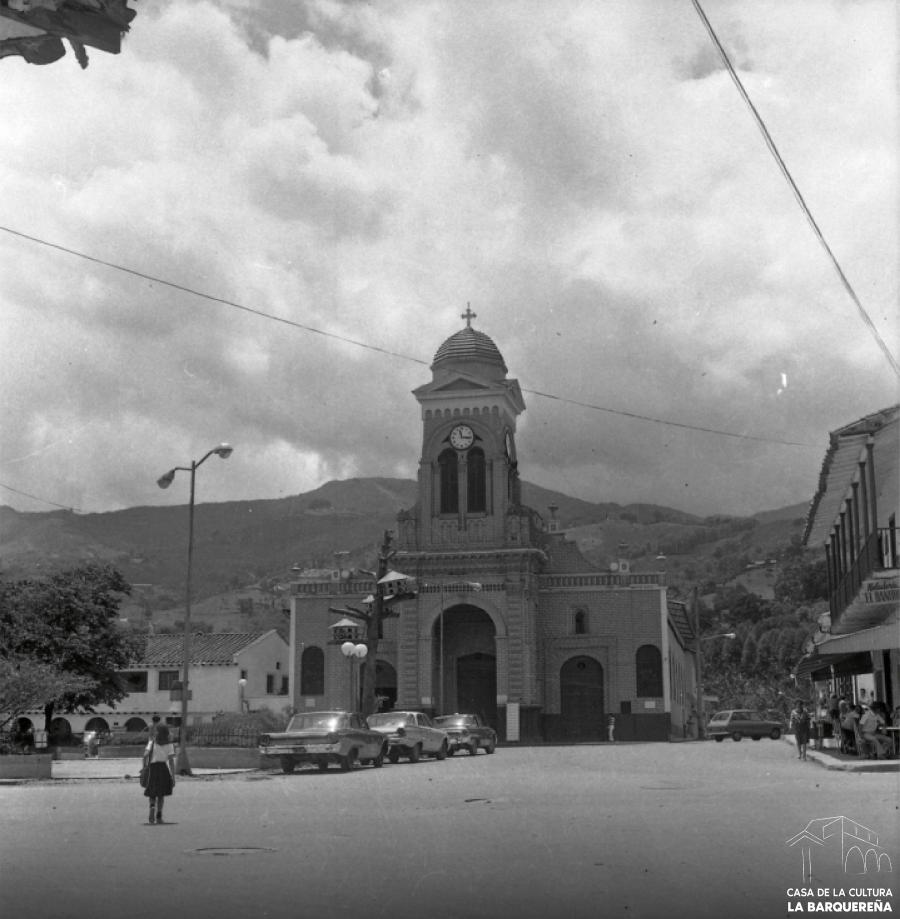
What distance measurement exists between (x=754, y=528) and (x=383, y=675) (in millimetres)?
111244

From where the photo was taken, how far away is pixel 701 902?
28.0 ft

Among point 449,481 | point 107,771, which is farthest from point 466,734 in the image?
point 449,481

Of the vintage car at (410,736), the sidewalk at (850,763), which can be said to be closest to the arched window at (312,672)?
the vintage car at (410,736)

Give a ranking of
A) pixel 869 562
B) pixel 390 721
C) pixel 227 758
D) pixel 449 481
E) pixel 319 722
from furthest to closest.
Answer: pixel 449 481, pixel 390 721, pixel 227 758, pixel 319 722, pixel 869 562

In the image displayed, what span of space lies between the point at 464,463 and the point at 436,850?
145 feet

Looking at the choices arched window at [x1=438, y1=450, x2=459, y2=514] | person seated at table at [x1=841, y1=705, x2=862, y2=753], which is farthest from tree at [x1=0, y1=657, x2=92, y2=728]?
arched window at [x1=438, y1=450, x2=459, y2=514]

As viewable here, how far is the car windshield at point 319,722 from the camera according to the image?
26.6 metres

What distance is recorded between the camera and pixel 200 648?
59812 millimetres

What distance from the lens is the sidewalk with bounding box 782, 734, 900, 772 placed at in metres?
22.2

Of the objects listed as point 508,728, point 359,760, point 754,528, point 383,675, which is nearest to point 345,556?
point 383,675

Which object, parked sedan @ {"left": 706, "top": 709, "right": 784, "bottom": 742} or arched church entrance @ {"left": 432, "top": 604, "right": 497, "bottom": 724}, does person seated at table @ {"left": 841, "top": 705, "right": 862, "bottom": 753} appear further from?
arched church entrance @ {"left": 432, "top": 604, "right": 497, "bottom": 724}

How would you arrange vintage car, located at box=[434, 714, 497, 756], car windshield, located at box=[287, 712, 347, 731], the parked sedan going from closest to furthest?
car windshield, located at box=[287, 712, 347, 731] < vintage car, located at box=[434, 714, 497, 756] < the parked sedan

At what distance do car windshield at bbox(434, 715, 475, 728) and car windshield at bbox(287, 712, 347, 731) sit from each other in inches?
389

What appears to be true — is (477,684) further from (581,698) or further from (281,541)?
(281,541)
